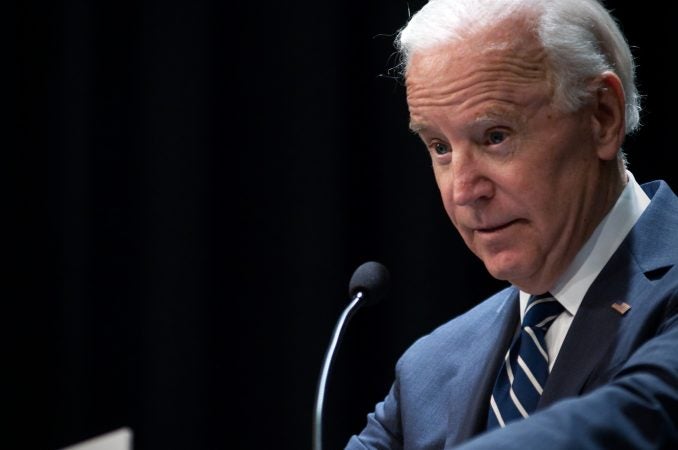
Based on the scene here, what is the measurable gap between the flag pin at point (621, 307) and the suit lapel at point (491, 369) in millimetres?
280

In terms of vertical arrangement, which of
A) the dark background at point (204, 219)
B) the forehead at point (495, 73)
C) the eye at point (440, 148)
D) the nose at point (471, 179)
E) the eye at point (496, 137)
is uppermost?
the forehead at point (495, 73)

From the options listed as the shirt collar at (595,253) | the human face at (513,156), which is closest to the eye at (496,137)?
the human face at (513,156)

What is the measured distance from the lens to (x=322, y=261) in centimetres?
330

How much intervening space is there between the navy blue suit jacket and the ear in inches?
4.9

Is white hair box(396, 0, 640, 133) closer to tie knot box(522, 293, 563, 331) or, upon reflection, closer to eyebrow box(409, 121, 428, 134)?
eyebrow box(409, 121, 428, 134)

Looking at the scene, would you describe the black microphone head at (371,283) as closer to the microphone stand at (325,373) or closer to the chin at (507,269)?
the microphone stand at (325,373)

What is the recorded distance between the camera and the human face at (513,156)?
1.84 meters

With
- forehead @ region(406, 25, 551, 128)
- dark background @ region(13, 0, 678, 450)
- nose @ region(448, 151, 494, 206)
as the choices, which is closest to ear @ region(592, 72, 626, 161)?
forehead @ region(406, 25, 551, 128)

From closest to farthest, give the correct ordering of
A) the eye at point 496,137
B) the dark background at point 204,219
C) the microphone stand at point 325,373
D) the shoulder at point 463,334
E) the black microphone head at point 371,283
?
the microphone stand at point 325,373 → the eye at point 496,137 → the black microphone head at point 371,283 → the shoulder at point 463,334 → the dark background at point 204,219

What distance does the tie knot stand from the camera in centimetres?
192

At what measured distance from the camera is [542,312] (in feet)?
6.32

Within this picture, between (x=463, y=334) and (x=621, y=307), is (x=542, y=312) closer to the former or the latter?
(x=621, y=307)

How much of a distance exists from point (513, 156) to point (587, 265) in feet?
0.75

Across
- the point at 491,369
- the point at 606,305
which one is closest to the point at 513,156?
the point at 606,305
